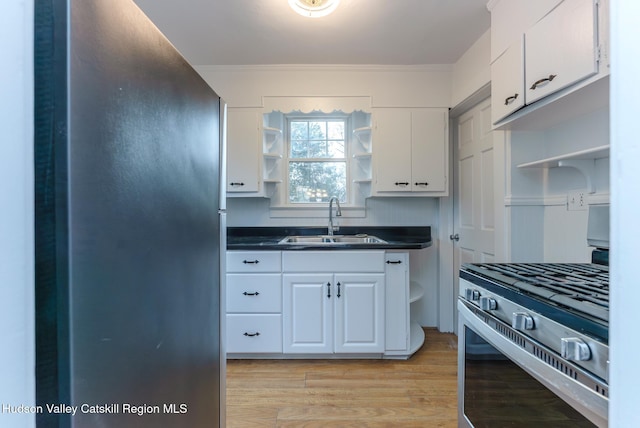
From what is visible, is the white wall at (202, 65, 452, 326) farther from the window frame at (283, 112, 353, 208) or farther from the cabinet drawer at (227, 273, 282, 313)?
the cabinet drawer at (227, 273, 282, 313)

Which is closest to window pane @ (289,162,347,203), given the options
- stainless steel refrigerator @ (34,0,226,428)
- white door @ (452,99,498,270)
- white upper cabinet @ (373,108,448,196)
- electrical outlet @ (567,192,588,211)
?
white upper cabinet @ (373,108,448,196)

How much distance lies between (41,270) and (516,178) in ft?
6.63

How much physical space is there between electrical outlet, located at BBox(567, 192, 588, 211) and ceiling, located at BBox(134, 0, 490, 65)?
1206 millimetres

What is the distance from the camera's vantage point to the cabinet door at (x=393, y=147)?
2477 millimetres

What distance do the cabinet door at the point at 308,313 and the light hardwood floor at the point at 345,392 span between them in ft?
0.47

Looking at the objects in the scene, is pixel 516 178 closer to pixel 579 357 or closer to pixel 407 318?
pixel 407 318

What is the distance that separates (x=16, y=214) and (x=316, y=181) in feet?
8.32

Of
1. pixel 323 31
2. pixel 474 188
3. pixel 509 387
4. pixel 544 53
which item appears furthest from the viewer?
pixel 474 188

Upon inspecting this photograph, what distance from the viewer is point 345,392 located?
1.81 m

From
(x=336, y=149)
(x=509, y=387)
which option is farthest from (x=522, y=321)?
(x=336, y=149)

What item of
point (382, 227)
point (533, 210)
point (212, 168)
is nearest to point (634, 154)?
point (212, 168)

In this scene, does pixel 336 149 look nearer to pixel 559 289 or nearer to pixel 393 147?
pixel 393 147

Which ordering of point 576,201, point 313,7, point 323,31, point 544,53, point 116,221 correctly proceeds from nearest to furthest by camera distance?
1. point 116,221
2. point 544,53
3. point 576,201
4. point 313,7
5. point 323,31

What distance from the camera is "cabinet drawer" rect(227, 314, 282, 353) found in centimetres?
214
